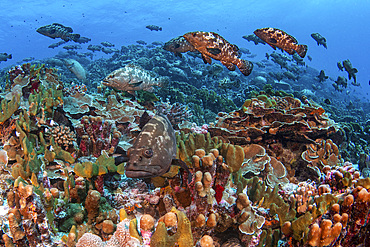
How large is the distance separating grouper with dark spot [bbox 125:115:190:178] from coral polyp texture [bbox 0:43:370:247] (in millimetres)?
26

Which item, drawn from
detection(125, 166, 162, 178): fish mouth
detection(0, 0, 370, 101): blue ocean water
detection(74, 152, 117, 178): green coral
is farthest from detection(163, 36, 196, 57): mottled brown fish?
detection(0, 0, 370, 101): blue ocean water

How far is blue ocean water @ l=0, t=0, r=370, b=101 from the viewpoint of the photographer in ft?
219

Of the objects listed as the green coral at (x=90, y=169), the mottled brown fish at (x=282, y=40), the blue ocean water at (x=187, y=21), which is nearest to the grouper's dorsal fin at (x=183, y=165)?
the green coral at (x=90, y=169)

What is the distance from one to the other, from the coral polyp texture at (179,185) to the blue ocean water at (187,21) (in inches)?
1551

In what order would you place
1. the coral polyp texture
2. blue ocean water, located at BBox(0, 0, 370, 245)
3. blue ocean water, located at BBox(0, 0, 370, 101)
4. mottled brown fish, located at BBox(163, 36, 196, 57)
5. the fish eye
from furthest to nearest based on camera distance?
blue ocean water, located at BBox(0, 0, 370, 101), blue ocean water, located at BBox(0, 0, 370, 245), mottled brown fish, located at BBox(163, 36, 196, 57), the fish eye, the coral polyp texture

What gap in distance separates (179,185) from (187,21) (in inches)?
3924

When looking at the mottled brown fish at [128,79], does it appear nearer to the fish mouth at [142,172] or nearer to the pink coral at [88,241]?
the fish mouth at [142,172]

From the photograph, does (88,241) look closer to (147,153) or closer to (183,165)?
(147,153)

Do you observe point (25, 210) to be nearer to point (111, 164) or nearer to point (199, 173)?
point (111, 164)

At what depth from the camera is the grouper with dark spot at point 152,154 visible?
2.29 m

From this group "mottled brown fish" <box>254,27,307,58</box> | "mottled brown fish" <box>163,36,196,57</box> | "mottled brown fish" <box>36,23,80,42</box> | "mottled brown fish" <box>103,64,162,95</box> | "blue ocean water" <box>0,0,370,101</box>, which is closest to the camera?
"mottled brown fish" <box>254,27,307,58</box>

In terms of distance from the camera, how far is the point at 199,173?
206cm

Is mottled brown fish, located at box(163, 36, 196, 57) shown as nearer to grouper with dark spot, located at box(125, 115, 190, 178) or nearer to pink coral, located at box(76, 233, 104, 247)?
grouper with dark spot, located at box(125, 115, 190, 178)

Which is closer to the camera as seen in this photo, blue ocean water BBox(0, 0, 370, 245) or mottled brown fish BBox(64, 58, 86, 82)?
mottled brown fish BBox(64, 58, 86, 82)
